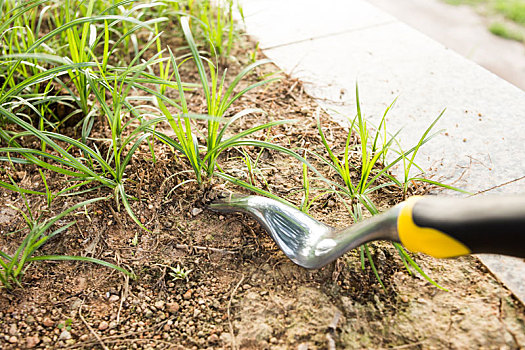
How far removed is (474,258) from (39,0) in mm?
1413

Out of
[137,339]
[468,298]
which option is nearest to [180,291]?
[137,339]

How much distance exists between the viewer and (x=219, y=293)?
119cm

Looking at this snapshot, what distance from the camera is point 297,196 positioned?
1.43 m

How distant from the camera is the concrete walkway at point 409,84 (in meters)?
1.51

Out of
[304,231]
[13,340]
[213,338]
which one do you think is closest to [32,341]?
[13,340]

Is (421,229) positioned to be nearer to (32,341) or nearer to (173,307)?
(173,307)

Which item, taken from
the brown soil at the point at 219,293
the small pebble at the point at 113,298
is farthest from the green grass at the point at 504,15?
the small pebble at the point at 113,298

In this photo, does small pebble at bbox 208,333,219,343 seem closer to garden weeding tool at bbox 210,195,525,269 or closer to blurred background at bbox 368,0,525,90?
garden weeding tool at bbox 210,195,525,269

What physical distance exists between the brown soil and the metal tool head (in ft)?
0.16

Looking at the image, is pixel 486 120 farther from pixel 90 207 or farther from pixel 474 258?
pixel 90 207

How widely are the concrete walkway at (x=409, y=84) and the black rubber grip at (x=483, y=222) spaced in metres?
0.34

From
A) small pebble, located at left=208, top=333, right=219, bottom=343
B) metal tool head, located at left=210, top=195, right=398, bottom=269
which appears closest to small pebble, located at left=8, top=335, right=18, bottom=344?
small pebble, located at left=208, top=333, right=219, bottom=343

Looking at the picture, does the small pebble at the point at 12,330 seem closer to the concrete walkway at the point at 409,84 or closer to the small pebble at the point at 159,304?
the small pebble at the point at 159,304

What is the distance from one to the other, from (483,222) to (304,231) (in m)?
0.46
